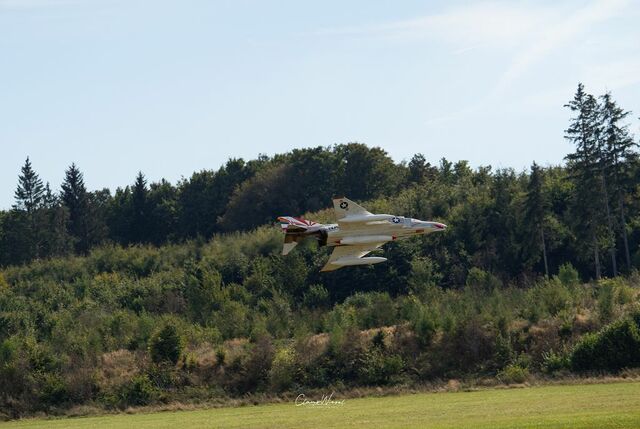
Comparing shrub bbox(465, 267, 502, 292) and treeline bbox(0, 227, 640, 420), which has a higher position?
shrub bbox(465, 267, 502, 292)

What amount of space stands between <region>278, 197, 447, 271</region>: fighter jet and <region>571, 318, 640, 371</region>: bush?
18831mm

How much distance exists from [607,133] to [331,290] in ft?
91.6

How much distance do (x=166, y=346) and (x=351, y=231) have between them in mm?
28382

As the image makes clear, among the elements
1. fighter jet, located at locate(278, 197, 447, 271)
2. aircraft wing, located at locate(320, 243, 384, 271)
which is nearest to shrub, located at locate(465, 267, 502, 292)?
aircraft wing, located at locate(320, 243, 384, 271)

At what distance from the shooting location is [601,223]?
270 feet

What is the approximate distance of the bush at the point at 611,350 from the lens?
56125 millimetres

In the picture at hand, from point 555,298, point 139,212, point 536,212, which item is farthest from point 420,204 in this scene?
point 139,212

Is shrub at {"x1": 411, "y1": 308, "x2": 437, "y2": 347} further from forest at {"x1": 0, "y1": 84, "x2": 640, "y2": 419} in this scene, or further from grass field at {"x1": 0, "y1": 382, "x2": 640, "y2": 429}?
grass field at {"x1": 0, "y1": 382, "x2": 640, "y2": 429}

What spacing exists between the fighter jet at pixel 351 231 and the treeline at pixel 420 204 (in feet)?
133

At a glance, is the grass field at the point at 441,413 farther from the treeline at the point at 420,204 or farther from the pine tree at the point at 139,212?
the pine tree at the point at 139,212

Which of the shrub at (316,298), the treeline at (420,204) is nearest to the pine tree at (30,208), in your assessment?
the treeline at (420,204)

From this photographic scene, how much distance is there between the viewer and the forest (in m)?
63.2

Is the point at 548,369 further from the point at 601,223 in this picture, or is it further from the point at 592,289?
the point at 601,223

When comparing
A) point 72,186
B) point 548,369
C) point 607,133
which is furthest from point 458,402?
point 72,186
